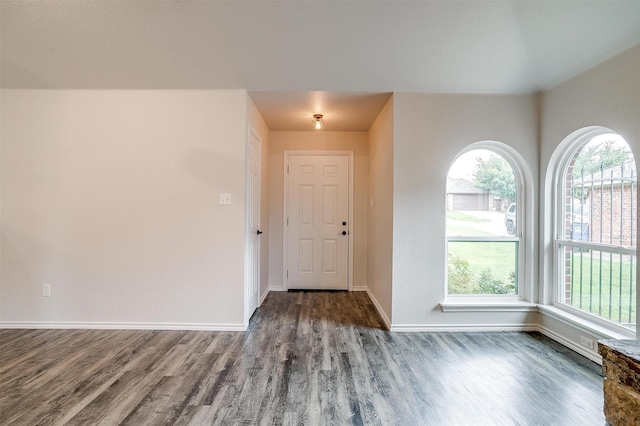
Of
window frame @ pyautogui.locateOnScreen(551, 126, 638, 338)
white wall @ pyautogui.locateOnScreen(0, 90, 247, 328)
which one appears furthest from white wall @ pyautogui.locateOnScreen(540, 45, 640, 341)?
white wall @ pyautogui.locateOnScreen(0, 90, 247, 328)

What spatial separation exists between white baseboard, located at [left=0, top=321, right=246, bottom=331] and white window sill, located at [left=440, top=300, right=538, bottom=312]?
2028 mm

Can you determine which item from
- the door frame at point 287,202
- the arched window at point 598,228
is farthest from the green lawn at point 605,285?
the door frame at point 287,202

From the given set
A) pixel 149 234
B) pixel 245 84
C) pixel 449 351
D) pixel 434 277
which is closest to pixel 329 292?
pixel 434 277

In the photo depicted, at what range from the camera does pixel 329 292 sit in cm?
430

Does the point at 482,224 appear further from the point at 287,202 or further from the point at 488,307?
the point at 287,202

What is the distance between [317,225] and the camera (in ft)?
14.4

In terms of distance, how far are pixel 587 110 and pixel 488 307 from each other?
1898 millimetres

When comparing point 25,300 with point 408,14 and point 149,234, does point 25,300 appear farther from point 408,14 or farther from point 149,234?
point 408,14

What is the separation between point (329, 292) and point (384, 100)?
8.77ft

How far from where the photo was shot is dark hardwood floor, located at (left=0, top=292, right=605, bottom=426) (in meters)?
1.69

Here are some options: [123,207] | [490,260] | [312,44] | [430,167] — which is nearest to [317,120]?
[312,44]

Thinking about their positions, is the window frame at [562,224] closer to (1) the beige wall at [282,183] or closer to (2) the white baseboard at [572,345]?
(2) the white baseboard at [572,345]

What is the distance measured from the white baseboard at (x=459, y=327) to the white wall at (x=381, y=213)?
177 mm

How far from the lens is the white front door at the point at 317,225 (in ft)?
14.3
